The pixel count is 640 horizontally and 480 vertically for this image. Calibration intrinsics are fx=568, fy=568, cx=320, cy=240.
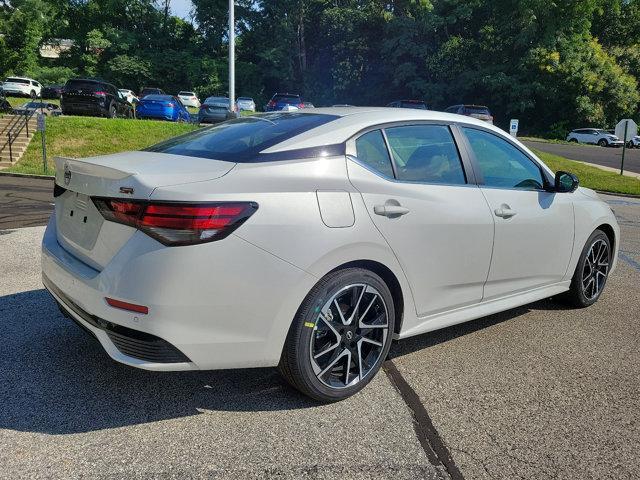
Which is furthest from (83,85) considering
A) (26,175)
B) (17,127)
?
(26,175)

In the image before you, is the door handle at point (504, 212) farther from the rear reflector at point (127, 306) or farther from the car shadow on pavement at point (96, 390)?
the rear reflector at point (127, 306)

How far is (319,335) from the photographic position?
3.01 metres

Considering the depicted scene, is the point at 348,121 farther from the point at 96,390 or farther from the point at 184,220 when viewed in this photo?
the point at 96,390

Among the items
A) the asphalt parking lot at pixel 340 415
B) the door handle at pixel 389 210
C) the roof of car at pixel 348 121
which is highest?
the roof of car at pixel 348 121

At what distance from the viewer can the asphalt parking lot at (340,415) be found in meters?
2.54

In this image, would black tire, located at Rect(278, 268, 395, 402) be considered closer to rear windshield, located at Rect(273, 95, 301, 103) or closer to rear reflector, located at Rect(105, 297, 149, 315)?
rear reflector, located at Rect(105, 297, 149, 315)

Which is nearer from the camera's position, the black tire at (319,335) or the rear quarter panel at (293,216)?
the rear quarter panel at (293,216)

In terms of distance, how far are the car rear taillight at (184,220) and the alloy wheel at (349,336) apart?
0.68 meters

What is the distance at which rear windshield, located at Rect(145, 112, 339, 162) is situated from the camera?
10.2 ft

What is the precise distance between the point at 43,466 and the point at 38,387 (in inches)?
30.8

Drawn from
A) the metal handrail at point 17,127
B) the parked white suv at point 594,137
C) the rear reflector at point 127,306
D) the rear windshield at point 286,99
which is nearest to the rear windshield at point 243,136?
the rear reflector at point 127,306

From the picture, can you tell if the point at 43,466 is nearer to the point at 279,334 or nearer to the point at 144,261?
the point at 144,261

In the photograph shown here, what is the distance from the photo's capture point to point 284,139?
314 cm

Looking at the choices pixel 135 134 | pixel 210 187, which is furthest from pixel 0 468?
pixel 135 134
